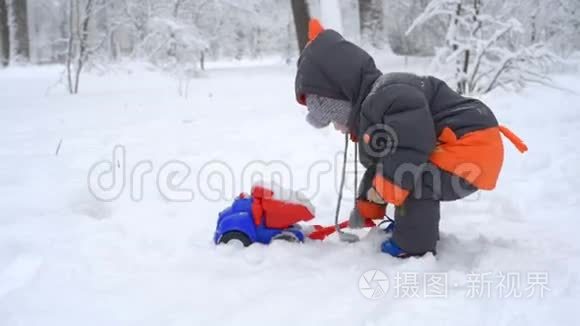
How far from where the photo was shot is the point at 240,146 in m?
3.53

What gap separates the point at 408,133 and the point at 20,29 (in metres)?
16.1

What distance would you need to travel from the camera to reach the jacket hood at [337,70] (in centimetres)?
174

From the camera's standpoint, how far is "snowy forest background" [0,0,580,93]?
5461mm

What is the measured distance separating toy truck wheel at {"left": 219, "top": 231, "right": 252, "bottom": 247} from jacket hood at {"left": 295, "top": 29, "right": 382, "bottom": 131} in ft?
2.18

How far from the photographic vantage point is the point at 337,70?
5.67 feet

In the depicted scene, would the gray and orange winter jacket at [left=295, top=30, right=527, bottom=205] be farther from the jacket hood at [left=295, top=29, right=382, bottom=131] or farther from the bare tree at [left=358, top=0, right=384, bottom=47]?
the bare tree at [left=358, top=0, right=384, bottom=47]

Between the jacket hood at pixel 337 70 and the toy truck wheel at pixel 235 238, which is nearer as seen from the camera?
the jacket hood at pixel 337 70

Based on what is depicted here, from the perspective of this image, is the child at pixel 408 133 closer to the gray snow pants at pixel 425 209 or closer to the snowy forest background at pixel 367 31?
the gray snow pants at pixel 425 209

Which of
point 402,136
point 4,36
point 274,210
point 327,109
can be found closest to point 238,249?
point 274,210

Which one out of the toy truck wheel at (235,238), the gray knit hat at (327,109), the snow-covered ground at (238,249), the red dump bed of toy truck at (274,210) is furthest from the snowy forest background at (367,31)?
the toy truck wheel at (235,238)

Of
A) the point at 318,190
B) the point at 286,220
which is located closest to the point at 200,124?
the point at 318,190

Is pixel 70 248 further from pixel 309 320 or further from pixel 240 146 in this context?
pixel 240 146

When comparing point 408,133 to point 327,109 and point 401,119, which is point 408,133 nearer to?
point 401,119

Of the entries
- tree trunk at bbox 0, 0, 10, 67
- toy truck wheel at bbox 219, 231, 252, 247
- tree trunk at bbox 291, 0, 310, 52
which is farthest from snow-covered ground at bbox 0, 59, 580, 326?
tree trunk at bbox 0, 0, 10, 67
